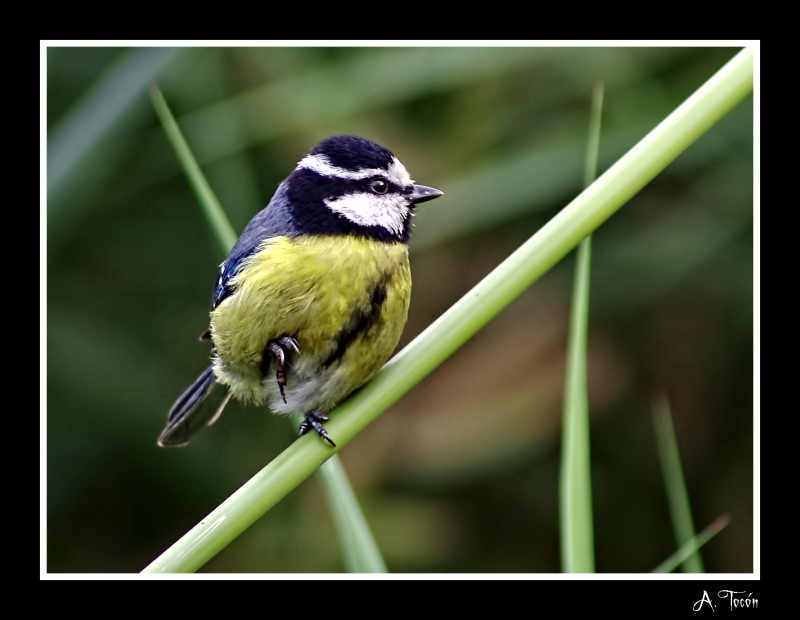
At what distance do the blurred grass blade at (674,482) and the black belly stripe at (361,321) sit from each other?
0.61 metres

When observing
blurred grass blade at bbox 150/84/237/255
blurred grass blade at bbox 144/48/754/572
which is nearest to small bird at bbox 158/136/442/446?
blurred grass blade at bbox 150/84/237/255

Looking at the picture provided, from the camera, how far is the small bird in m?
1.41

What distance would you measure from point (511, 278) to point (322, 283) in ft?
1.39

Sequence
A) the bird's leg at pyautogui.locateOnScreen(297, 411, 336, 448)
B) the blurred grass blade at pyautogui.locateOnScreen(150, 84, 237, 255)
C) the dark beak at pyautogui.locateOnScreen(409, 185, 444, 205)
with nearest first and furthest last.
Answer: the blurred grass blade at pyautogui.locateOnScreen(150, 84, 237, 255)
the bird's leg at pyautogui.locateOnScreen(297, 411, 336, 448)
the dark beak at pyautogui.locateOnScreen(409, 185, 444, 205)

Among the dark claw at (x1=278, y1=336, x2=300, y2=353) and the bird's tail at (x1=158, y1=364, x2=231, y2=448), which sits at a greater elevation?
the dark claw at (x1=278, y1=336, x2=300, y2=353)

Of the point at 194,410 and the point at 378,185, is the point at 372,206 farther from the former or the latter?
the point at 194,410

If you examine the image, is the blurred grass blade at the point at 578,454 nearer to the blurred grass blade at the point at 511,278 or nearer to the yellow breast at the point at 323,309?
the blurred grass blade at the point at 511,278

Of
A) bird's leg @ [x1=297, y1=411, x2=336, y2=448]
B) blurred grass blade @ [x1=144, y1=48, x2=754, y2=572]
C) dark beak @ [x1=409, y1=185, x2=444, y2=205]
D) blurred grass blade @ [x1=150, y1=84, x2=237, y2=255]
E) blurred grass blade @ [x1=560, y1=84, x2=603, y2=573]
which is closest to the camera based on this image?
blurred grass blade @ [x1=144, y1=48, x2=754, y2=572]

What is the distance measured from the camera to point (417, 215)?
161cm

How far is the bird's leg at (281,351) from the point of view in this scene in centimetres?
143

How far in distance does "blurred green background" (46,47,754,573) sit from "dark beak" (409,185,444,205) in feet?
0.78

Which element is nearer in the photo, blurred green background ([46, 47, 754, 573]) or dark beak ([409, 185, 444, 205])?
dark beak ([409, 185, 444, 205])

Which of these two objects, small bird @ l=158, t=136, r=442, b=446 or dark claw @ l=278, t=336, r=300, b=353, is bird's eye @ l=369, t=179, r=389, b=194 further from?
dark claw @ l=278, t=336, r=300, b=353

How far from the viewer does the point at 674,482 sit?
1475 millimetres
